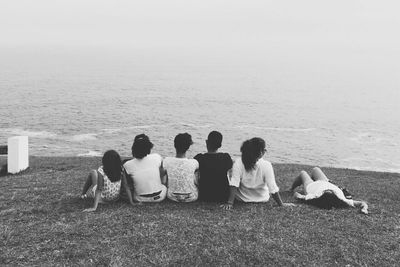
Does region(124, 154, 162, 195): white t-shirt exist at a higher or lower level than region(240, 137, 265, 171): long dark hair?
lower

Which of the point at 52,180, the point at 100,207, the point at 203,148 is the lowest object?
the point at 203,148

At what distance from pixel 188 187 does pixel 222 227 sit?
206cm

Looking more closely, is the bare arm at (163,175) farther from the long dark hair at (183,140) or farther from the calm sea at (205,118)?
the calm sea at (205,118)

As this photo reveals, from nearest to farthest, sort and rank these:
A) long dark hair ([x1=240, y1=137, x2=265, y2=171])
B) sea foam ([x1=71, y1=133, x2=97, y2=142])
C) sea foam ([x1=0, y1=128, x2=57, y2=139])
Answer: long dark hair ([x1=240, y1=137, x2=265, y2=171]) < sea foam ([x1=71, y1=133, x2=97, y2=142]) < sea foam ([x1=0, y1=128, x2=57, y2=139])

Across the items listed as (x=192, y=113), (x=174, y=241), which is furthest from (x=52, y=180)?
(x=192, y=113)

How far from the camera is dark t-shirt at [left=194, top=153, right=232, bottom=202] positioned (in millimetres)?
12406

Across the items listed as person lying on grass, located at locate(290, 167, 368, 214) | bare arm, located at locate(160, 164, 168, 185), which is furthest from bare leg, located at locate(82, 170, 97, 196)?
person lying on grass, located at locate(290, 167, 368, 214)

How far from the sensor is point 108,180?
12273 millimetres

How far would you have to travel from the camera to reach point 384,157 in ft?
209

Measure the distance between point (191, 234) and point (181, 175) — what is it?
7.43 ft

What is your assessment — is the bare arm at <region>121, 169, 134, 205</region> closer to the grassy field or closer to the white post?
the grassy field

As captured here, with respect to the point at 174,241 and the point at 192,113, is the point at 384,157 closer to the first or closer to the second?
the point at 192,113

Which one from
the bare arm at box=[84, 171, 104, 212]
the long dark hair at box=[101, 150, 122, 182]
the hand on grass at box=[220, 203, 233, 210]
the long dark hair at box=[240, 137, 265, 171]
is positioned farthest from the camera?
the hand on grass at box=[220, 203, 233, 210]

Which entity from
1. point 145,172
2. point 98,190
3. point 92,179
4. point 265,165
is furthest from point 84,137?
point 265,165
